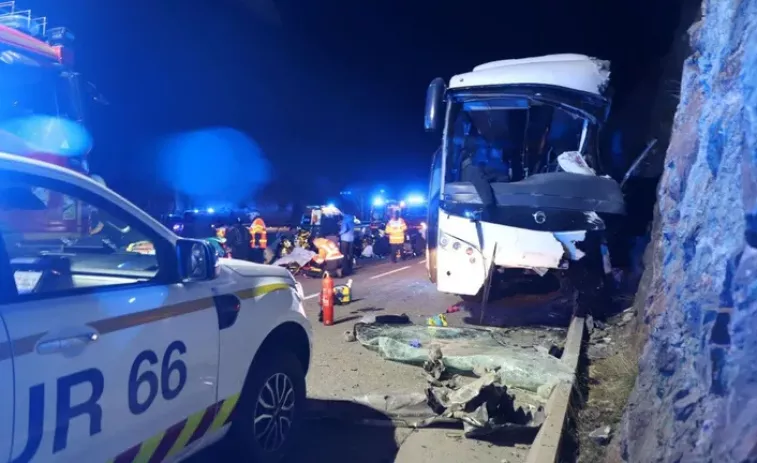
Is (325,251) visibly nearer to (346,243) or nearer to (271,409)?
(346,243)

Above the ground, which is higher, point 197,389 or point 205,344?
point 205,344

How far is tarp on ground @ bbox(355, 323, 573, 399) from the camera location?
548cm

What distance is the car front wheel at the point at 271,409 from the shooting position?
354 cm

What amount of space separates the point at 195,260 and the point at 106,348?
0.74 metres

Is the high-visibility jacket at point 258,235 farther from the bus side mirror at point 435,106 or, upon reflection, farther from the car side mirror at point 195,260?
the car side mirror at point 195,260

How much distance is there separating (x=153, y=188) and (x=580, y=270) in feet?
99.4

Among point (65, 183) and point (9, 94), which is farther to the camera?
point (9, 94)

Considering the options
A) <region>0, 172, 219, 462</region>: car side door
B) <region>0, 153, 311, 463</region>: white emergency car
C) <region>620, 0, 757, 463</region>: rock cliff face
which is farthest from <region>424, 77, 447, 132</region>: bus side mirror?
<region>0, 172, 219, 462</region>: car side door

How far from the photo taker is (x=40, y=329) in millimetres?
2154

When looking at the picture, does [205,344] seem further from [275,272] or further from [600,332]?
[600,332]

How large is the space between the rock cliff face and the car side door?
2232mm

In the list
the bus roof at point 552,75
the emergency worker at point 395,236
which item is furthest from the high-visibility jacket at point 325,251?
the bus roof at point 552,75

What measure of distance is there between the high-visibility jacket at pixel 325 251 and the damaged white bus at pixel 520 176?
5.46 meters

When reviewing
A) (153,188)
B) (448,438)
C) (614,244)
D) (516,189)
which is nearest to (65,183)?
(448,438)
